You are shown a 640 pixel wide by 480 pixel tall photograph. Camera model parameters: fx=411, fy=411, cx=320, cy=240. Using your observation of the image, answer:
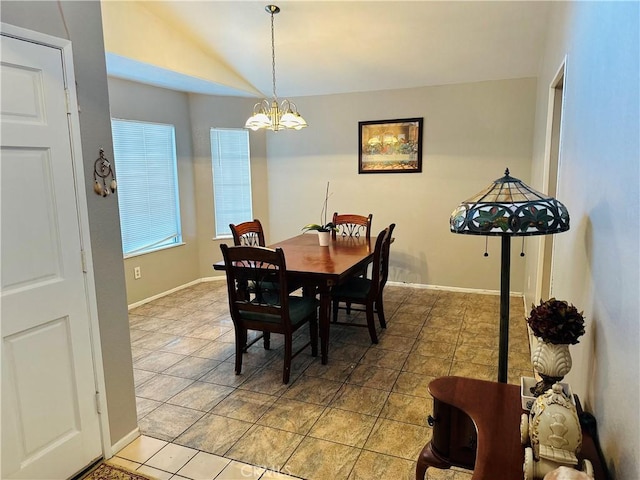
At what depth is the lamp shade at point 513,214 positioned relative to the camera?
4.19ft

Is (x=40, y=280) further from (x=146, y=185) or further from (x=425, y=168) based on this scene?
(x=425, y=168)

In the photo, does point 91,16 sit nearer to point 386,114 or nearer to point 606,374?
point 606,374

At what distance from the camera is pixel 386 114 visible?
16.2 feet

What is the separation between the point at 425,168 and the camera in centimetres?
485

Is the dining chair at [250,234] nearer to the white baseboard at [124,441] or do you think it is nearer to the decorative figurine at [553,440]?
the white baseboard at [124,441]

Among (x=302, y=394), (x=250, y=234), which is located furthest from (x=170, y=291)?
(x=302, y=394)

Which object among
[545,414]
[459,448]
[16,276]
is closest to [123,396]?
[16,276]

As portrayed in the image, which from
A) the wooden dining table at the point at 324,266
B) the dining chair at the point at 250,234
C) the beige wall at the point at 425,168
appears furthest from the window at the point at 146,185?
the wooden dining table at the point at 324,266

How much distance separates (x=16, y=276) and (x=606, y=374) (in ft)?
6.87

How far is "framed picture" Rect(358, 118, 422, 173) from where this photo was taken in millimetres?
4855

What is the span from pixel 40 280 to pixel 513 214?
1.88 m

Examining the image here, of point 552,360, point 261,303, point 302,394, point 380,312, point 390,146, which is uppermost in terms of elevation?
point 390,146

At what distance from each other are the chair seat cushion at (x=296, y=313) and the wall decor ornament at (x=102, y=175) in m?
1.24

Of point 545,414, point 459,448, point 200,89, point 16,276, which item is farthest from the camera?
point 200,89
